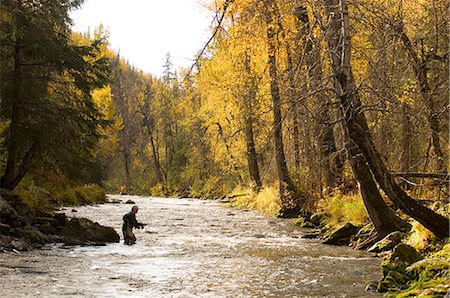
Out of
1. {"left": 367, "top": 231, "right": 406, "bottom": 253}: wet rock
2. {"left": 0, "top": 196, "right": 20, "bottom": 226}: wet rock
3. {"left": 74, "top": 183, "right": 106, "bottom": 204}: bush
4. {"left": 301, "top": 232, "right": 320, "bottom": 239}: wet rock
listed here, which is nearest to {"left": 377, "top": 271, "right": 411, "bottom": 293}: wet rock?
{"left": 367, "top": 231, "right": 406, "bottom": 253}: wet rock

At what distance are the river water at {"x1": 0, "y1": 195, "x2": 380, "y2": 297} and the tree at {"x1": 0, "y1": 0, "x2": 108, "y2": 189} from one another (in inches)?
181

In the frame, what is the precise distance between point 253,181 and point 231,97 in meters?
6.70

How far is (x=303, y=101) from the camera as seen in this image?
10.4 metres

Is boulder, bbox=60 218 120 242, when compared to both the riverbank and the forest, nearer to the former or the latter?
the forest

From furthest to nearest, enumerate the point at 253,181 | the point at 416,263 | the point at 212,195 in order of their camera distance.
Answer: the point at 212,195
the point at 253,181
the point at 416,263

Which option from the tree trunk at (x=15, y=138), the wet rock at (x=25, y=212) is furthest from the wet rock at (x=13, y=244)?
the tree trunk at (x=15, y=138)

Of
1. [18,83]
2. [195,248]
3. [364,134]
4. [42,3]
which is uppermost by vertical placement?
[42,3]

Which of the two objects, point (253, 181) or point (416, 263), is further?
point (253, 181)

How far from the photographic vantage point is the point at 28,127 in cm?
1723

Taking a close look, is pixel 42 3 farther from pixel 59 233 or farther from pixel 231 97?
pixel 231 97

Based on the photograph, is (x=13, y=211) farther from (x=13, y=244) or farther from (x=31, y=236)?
(x=13, y=244)

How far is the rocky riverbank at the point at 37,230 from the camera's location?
1312 centimetres

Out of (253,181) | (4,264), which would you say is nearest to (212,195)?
(253,181)

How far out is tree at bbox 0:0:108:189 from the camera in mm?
17156
